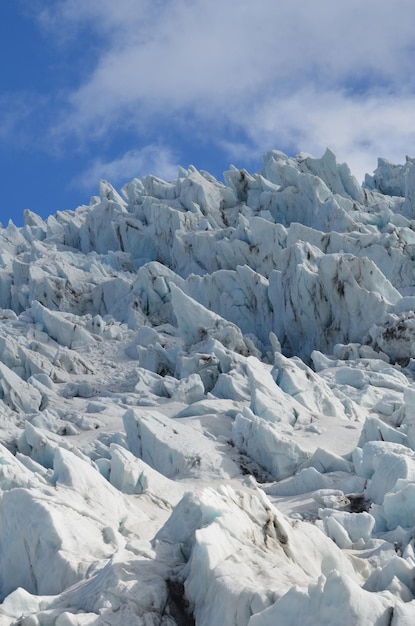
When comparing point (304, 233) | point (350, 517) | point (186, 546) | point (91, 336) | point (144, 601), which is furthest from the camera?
point (304, 233)

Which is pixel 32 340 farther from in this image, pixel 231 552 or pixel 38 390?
pixel 231 552

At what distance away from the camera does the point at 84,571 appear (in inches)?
311

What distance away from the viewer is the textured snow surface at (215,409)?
6996 mm

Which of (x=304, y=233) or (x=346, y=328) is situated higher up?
(x=304, y=233)

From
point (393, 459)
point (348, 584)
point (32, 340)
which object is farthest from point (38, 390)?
point (348, 584)

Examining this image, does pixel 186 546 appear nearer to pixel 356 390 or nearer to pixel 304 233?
pixel 356 390

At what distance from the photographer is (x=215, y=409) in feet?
66.2

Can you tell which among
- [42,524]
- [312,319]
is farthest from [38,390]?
[42,524]

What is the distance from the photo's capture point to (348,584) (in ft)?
18.7

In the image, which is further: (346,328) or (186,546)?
(346,328)

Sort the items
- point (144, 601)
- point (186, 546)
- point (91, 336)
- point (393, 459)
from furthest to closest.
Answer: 1. point (91, 336)
2. point (393, 459)
3. point (186, 546)
4. point (144, 601)

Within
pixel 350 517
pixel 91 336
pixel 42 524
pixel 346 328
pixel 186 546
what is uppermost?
pixel 91 336

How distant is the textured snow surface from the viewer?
700cm

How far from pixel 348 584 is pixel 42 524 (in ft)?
13.4
